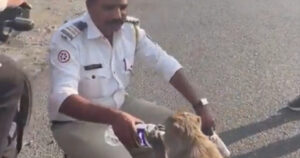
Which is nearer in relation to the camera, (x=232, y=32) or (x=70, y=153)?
(x=70, y=153)

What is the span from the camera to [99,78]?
11.6 feet

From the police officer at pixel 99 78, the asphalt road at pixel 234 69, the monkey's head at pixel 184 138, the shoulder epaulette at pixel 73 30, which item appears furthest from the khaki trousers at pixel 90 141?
the asphalt road at pixel 234 69

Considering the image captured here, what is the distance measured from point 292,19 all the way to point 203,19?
113 cm

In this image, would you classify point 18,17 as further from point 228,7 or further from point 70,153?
point 228,7

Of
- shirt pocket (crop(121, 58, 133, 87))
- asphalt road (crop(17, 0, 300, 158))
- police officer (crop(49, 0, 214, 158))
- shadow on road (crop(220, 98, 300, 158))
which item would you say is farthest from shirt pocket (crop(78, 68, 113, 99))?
shadow on road (crop(220, 98, 300, 158))

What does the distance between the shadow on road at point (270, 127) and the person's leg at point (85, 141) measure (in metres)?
1.84

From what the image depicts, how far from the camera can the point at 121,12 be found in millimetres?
3400

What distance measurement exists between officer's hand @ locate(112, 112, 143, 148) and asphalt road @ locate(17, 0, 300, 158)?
1943 mm

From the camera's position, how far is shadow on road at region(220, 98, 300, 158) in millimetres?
5062

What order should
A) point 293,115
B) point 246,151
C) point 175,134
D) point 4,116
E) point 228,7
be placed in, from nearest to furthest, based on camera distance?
point 175,134 → point 4,116 → point 246,151 → point 293,115 → point 228,7

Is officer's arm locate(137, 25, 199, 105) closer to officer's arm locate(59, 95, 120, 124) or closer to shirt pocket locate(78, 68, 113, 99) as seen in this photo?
shirt pocket locate(78, 68, 113, 99)

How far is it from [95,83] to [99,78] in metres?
0.04

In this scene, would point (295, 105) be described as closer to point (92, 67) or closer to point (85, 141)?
point (92, 67)

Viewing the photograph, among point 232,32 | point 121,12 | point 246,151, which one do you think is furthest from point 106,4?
point 232,32
